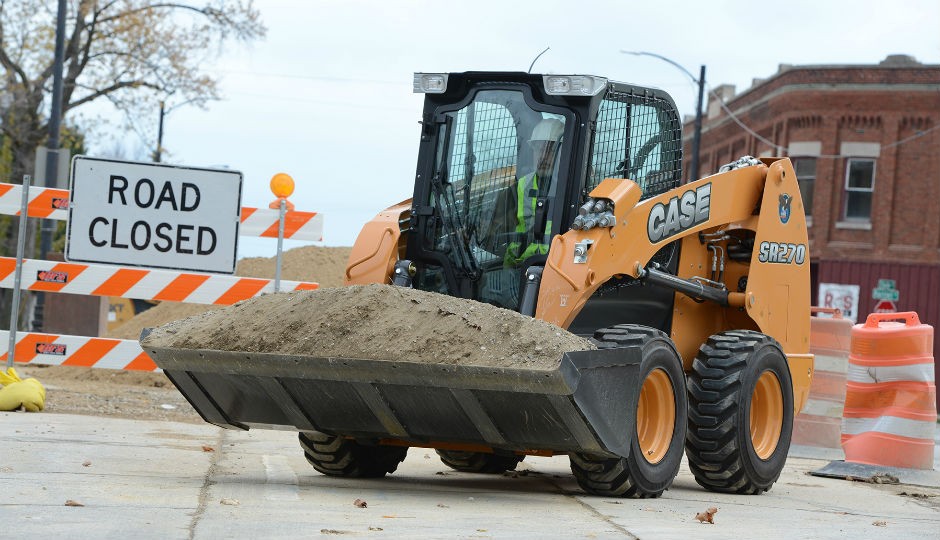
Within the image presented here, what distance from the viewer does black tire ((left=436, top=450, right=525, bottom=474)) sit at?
1095cm

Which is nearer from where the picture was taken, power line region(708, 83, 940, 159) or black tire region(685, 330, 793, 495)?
black tire region(685, 330, 793, 495)

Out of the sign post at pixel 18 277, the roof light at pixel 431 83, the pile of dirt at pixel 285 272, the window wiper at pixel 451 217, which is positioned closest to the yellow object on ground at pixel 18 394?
the sign post at pixel 18 277

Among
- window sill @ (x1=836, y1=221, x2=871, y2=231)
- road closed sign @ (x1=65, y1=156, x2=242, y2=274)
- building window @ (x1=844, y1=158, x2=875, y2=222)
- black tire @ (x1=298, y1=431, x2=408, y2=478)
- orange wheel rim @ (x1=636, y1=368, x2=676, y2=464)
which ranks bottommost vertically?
black tire @ (x1=298, y1=431, x2=408, y2=478)

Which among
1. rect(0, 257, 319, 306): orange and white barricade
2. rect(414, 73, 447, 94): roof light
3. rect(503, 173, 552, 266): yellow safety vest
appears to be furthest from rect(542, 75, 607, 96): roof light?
rect(0, 257, 319, 306): orange and white barricade

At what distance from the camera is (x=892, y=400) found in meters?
12.9

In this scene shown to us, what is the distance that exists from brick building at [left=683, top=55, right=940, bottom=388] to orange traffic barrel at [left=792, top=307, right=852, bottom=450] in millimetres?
A: 23085

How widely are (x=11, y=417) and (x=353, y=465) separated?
13.0ft

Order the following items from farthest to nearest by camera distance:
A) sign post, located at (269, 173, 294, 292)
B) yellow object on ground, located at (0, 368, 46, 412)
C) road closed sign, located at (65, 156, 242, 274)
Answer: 1. sign post, located at (269, 173, 294, 292)
2. road closed sign, located at (65, 156, 242, 274)
3. yellow object on ground, located at (0, 368, 46, 412)

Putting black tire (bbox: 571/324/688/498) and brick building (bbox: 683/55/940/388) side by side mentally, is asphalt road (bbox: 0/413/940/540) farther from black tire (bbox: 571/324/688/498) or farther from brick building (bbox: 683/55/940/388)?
brick building (bbox: 683/55/940/388)

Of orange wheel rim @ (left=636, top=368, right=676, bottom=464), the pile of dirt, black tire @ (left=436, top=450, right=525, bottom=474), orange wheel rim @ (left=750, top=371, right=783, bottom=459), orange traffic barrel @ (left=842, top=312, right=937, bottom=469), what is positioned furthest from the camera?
the pile of dirt

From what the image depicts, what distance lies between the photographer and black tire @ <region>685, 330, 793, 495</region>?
9844mm

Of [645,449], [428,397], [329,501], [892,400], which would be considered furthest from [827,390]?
[329,501]

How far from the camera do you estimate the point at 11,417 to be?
40.9 ft

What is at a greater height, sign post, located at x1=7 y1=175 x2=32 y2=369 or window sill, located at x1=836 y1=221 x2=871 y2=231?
window sill, located at x1=836 y1=221 x2=871 y2=231
